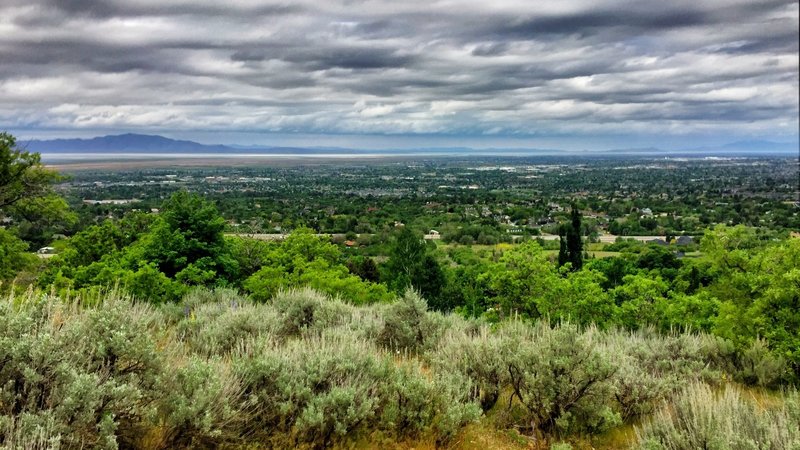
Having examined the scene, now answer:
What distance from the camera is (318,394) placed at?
17.0 ft

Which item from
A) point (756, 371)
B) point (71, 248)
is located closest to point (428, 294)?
point (71, 248)

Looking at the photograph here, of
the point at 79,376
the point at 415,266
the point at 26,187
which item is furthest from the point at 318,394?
the point at 415,266

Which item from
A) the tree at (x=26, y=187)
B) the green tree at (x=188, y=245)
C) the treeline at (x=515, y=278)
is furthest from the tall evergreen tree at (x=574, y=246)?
the tree at (x=26, y=187)

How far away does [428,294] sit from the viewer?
38.9m

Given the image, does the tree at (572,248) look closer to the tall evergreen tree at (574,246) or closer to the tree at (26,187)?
the tall evergreen tree at (574,246)

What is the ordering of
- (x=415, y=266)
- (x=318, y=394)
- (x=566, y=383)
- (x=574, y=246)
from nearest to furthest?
1. (x=318, y=394)
2. (x=566, y=383)
3. (x=415, y=266)
4. (x=574, y=246)

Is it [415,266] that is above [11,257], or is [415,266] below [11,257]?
below

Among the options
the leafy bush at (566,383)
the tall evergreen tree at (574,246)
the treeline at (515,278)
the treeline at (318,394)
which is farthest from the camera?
the tall evergreen tree at (574,246)

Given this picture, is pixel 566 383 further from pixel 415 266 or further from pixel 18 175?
pixel 415 266

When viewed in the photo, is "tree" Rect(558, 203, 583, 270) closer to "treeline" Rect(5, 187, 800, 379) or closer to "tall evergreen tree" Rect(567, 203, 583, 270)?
"tall evergreen tree" Rect(567, 203, 583, 270)

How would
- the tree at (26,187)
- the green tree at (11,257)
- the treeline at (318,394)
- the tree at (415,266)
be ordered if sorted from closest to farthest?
1. the treeline at (318,394)
2. the green tree at (11,257)
3. the tree at (26,187)
4. the tree at (415,266)

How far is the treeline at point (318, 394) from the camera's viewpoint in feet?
13.4

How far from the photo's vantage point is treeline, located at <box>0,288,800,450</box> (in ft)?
13.4

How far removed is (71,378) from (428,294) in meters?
35.4
